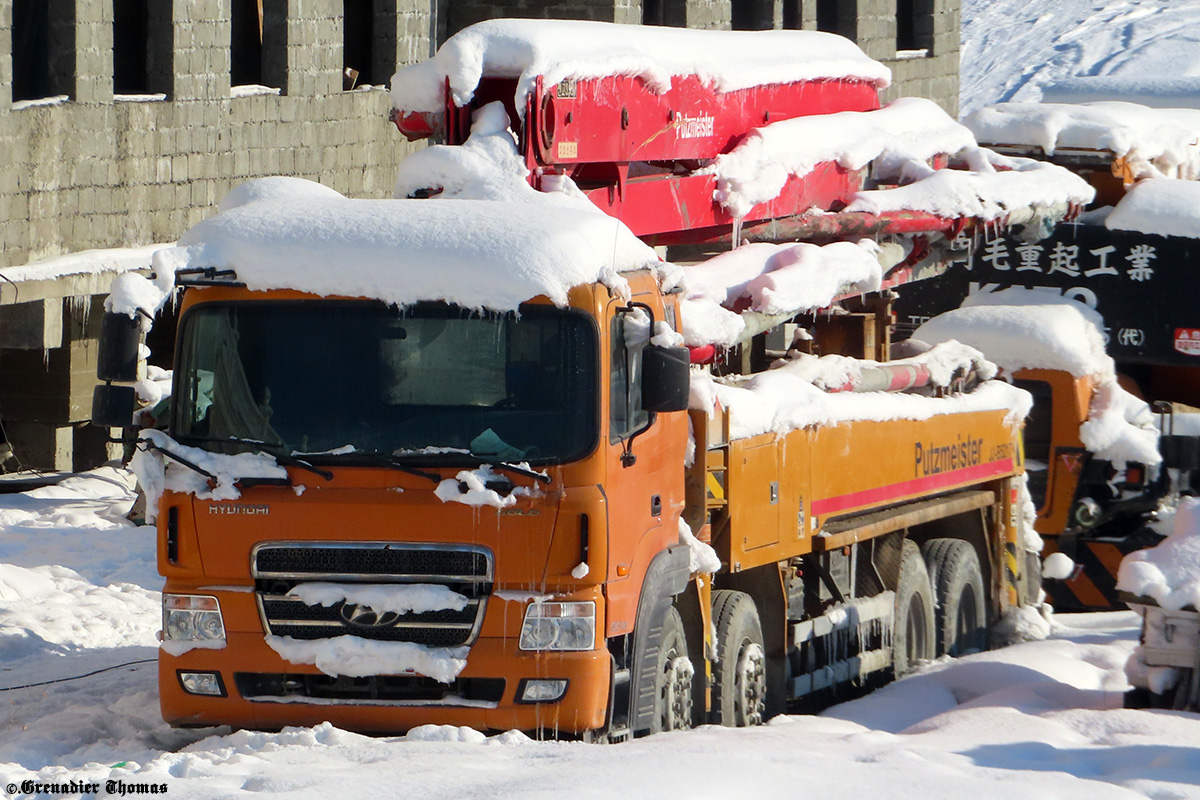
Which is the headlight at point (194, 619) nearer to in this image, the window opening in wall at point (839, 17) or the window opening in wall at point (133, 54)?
the window opening in wall at point (133, 54)

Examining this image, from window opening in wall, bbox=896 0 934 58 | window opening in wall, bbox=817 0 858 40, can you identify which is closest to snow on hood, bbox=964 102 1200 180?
window opening in wall, bbox=817 0 858 40

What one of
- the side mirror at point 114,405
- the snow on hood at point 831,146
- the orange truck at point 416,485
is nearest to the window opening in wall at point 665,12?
the snow on hood at point 831,146

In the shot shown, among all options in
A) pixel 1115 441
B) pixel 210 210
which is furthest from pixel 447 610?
pixel 210 210

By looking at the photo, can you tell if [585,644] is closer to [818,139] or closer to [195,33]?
[818,139]

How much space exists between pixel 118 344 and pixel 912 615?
5820 mm

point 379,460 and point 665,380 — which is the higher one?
point 665,380

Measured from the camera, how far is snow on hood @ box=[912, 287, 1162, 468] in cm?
1286

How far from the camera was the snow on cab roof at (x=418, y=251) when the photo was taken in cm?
708

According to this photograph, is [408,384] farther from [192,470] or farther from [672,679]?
[672,679]

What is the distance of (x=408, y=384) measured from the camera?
7.14 m

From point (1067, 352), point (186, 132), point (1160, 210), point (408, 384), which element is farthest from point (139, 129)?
point (408, 384)

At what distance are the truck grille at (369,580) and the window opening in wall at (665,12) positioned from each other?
1495 centimetres

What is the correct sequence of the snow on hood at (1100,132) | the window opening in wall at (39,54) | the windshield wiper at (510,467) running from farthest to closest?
the window opening in wall at (39,54), the snow on hood at (1100,132), the windshield wiper at (510,467)

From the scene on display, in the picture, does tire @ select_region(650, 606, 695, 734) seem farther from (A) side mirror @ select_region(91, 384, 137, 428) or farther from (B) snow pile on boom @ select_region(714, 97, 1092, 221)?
(B) snow pile on boom @ select_region(714, 97, 1092, 221)
